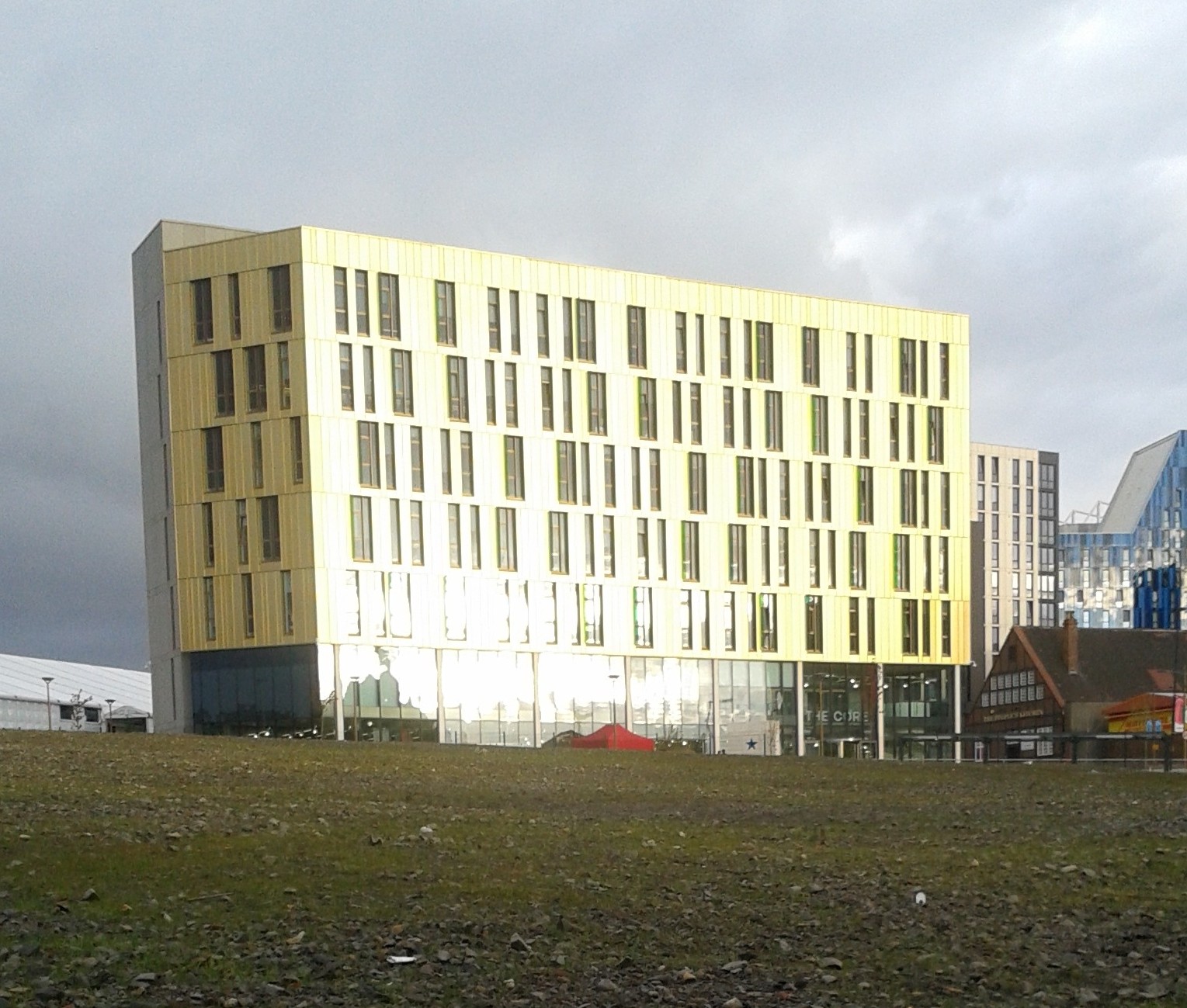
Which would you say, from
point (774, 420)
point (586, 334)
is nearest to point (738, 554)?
point (774, 420)

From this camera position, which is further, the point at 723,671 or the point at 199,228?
the point at 723,671

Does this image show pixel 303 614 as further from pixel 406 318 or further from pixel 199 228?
pixel 199 228

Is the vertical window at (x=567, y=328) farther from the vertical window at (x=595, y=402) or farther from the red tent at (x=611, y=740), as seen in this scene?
the red tent at (x=611, y=740)

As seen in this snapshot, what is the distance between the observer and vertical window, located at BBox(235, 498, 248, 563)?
93.1 meters

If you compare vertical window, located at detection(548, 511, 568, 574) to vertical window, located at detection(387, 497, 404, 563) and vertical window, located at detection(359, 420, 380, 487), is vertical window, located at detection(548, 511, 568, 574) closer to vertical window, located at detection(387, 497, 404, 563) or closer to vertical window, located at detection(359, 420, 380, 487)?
vertical window, located at detection(387, 497, 404, 563)

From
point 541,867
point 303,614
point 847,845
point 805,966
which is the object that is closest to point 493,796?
point 847,845

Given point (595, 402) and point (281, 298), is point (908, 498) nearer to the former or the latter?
point (595, 402)

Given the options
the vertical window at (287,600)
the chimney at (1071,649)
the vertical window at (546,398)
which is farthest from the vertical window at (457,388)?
the chimney at (1071,649)

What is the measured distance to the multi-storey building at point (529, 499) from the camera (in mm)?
91938

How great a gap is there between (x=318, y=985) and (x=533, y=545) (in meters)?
84.6

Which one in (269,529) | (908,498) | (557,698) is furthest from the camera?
(908,498)

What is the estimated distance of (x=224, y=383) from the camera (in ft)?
308

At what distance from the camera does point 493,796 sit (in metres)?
30.9

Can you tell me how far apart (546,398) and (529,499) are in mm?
6754
